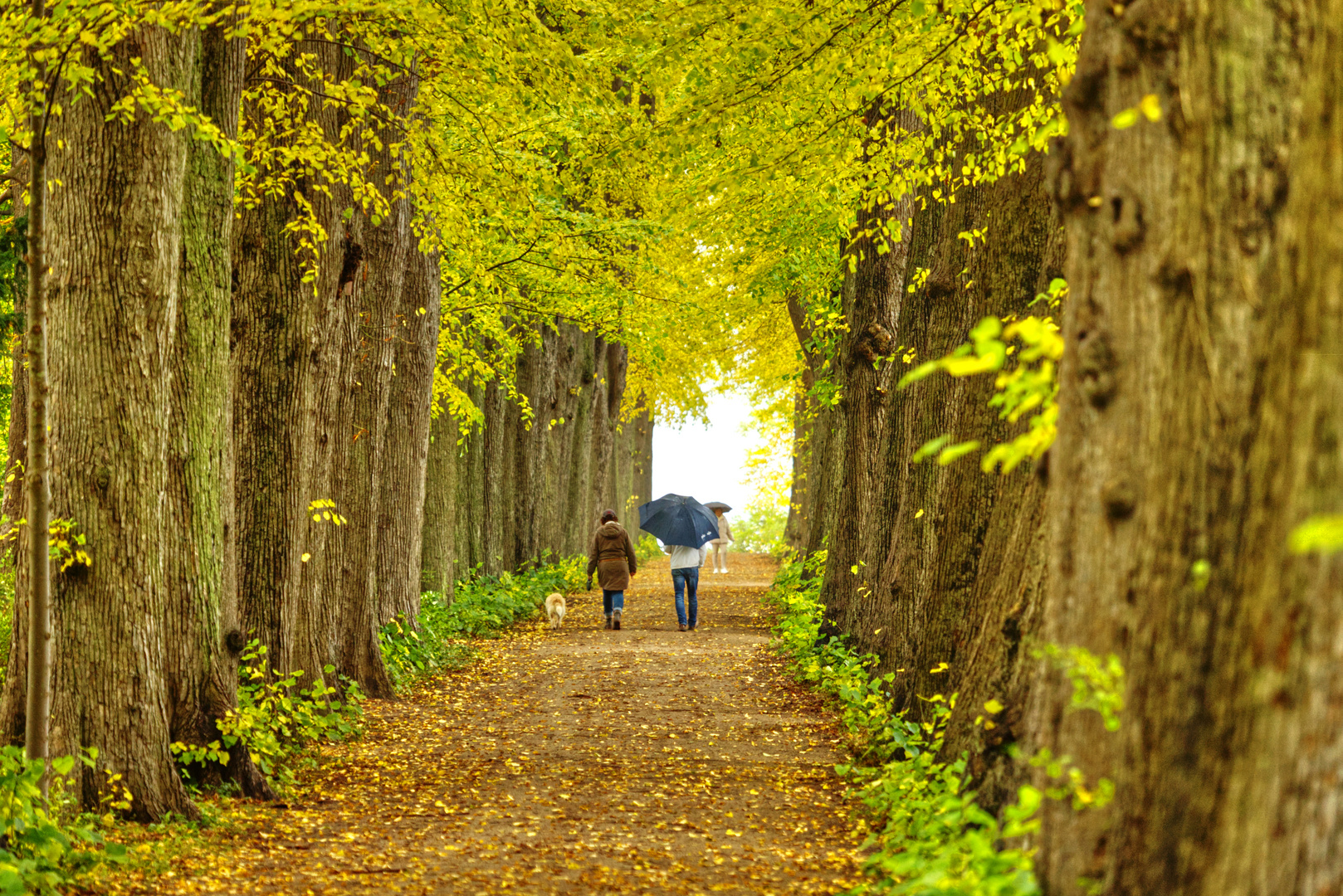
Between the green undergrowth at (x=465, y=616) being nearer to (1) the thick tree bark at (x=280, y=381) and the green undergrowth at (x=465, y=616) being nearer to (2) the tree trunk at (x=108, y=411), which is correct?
(1) the thick tree bark at (x=280, y=381)

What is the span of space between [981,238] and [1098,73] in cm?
432

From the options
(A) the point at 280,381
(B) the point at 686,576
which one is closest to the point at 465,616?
(B) the point at 686,576

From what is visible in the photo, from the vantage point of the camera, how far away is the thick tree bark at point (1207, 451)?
245 centimetres

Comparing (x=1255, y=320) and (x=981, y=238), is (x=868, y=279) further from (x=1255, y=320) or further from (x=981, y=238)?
(x=1255, y=320)

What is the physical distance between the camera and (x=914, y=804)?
5.69m

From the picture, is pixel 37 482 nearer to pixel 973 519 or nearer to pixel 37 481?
pixel 37 481

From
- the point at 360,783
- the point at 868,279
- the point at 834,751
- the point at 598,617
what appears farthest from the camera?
the point at 598,617

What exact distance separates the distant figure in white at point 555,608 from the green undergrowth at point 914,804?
6.09 meters

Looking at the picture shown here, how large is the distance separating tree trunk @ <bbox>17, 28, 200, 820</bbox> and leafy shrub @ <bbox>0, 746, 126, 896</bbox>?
32.5 inches

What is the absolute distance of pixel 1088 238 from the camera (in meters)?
3.20

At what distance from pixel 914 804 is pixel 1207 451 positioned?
3.40 meters

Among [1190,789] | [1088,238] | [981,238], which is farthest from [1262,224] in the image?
[981,238]

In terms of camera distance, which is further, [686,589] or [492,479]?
[492,479]

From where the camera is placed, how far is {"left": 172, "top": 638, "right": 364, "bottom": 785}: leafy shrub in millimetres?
6957
